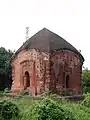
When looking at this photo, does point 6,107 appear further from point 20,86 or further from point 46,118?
point 20,86

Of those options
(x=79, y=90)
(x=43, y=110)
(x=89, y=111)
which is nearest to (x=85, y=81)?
(x=79, y=90)

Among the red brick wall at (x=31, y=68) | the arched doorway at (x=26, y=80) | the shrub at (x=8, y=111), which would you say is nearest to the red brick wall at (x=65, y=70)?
the red brick wall at (x=31, y=68)

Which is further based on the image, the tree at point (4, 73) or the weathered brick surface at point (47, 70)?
the tree at point (4, 73)

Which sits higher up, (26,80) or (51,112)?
(26,80)

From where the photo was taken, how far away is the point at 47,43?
23406 millimetres

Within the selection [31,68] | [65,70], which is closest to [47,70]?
[31,68]

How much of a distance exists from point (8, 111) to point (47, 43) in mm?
10319

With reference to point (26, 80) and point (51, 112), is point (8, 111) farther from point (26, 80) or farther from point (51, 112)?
point (26, 80)

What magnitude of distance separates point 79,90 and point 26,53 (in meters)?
4.17

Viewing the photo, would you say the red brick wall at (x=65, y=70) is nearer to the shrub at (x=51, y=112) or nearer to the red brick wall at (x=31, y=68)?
the red brick wall at (x=31, y=68)

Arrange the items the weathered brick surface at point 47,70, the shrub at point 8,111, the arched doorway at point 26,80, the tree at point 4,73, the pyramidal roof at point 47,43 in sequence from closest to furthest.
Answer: the shrub at point 8,111
the weathered brick surface at point 47,70
the pyramidal roof at point 47,43
the arched doorway at point 26,80
the tree at point 4,73

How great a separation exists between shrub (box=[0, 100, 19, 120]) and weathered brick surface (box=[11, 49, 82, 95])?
9.39 m

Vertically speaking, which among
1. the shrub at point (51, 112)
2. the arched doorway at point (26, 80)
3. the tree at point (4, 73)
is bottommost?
the shrub at point (51, 112)

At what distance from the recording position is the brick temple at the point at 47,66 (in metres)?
23.2
